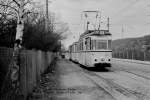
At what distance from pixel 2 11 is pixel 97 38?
1283 centimetres

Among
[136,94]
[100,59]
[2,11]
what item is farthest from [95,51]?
[2,11]

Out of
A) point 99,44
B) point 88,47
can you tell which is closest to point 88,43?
point 88,47

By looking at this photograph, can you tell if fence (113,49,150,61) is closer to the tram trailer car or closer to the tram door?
the tram door

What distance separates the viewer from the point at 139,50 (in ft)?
143

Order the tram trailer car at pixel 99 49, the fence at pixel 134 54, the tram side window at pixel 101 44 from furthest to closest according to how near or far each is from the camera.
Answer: the fence at pixel 134 54 < the tram side window at pixel 101 44 < the tram trailer car at pixel 99 49

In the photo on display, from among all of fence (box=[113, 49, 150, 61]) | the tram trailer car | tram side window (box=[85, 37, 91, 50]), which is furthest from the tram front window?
fence (box=[113, 49, 150, 61])

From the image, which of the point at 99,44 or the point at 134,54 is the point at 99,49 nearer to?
the point at 99,44

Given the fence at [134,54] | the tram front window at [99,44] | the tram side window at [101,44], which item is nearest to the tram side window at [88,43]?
the tram front window at [99,44]

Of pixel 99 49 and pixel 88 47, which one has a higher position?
pixel 88 47

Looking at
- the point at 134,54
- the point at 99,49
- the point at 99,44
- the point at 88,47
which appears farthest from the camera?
the point at 134,54

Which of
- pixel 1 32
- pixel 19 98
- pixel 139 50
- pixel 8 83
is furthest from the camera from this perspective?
pixel 139 50

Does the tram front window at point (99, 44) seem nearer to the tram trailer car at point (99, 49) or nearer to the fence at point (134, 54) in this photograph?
the tram trailer car at point (99, 49)

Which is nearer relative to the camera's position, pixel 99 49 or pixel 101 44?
pixel 99 49

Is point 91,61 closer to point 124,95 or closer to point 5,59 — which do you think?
point 124,95
